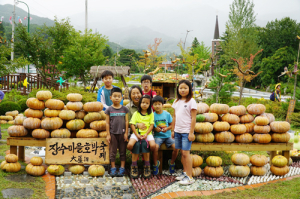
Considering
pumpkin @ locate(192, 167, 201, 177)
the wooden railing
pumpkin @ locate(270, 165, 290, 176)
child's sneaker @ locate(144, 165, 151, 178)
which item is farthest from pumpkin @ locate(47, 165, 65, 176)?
the wooden railing

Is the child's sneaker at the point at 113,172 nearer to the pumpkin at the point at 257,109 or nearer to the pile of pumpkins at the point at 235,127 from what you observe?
the pile of pumpkins at the point at 235,127

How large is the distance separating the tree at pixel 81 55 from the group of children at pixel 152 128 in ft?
40.6

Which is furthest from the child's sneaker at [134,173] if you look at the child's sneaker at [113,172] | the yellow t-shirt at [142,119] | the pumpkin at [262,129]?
the pumpkin at [262,129]

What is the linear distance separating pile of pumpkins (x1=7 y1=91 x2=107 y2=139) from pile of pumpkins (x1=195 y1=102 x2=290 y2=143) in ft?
6.40

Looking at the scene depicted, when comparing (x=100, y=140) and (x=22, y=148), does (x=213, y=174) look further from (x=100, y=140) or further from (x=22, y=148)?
(x=22, y=148)

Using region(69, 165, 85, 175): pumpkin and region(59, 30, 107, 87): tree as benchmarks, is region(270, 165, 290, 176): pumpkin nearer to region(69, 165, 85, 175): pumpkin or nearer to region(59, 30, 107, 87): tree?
region(69, 165, 85, 175): pumpkin

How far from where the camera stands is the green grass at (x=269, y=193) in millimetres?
3762

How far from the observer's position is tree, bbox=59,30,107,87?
16.1 meters

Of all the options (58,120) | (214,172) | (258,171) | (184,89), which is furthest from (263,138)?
(58,120)

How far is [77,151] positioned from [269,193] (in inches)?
133

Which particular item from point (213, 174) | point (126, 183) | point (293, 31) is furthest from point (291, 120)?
point (293, 31)

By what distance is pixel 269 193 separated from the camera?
3.91 m

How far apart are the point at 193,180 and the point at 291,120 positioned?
7.89m

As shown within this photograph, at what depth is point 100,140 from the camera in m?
4.75
